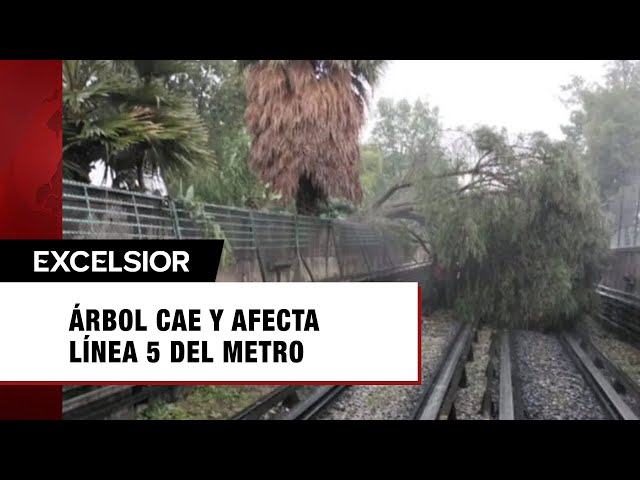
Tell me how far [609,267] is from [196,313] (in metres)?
3.04

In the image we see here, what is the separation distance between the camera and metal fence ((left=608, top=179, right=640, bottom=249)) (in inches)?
126

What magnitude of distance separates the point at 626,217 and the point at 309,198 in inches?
88.5

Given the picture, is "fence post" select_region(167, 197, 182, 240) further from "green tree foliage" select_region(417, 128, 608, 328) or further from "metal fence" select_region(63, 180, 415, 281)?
"green tree foliage" select_region(417, 128, 608, 328)

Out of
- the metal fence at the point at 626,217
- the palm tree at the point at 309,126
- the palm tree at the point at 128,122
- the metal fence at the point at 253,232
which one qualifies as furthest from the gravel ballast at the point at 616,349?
the palm tree at the point at 128,122

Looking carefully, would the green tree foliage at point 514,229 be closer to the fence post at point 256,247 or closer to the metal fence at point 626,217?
the metal fence at point 626,217

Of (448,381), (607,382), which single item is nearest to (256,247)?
(448,381)

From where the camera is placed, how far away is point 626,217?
→ 3.26 meters

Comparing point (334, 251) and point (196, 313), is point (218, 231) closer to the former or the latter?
point (334, 251)

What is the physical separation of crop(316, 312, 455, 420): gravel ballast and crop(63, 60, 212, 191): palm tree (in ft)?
6.49

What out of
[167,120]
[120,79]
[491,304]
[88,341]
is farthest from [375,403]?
[120,79]

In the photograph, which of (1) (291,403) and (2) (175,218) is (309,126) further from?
(1) (291,403)

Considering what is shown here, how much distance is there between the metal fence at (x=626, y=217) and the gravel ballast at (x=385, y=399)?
4.71ft

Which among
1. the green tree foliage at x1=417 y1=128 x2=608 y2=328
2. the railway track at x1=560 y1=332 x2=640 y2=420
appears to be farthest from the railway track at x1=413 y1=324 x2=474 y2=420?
the railway track at x1=560 y1=332 x2=640 y2=420

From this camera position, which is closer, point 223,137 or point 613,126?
point 613,126
